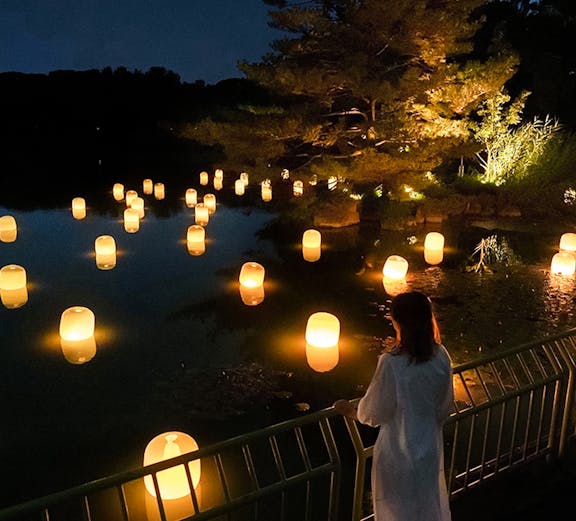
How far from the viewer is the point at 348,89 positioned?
14.0 metres

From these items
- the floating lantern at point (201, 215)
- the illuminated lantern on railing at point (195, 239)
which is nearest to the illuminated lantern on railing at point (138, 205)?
the floating lantern at point (201, 215)

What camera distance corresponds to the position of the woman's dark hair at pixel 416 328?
2502 millimetres

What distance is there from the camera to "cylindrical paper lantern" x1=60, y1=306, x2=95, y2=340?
6918 mm

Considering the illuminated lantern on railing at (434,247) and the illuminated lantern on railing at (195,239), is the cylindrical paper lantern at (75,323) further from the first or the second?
the illuminated lantern on railing at (434,247)

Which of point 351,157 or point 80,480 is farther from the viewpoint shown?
point 351,157

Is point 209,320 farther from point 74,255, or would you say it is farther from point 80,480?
point 74,255

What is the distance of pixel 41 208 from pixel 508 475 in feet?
51.3

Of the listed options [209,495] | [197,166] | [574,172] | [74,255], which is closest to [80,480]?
[209,495]

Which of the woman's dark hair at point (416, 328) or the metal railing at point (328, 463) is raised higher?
the woman's dark hair at point (416, 328)

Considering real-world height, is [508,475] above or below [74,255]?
below

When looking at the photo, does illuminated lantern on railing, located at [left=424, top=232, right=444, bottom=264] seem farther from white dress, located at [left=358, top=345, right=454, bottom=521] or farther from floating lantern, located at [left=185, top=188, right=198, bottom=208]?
white dress, located at [left=358, top=345, right=454, bottom=521]

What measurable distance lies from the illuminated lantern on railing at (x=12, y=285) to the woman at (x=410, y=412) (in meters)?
7.31

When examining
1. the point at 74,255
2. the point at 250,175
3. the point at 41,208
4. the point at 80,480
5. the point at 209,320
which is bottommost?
the point at 80,480

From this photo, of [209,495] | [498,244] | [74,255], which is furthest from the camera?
[498,244]
